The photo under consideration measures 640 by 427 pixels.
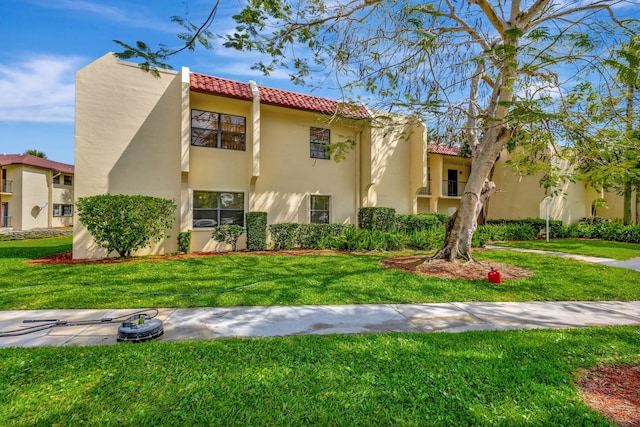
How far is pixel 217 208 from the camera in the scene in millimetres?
12414

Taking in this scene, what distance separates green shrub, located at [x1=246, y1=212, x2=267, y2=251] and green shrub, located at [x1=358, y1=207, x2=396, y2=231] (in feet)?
15.8

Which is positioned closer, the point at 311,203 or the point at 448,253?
the point at 448,253

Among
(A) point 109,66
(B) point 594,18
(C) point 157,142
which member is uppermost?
(A) point 109,66

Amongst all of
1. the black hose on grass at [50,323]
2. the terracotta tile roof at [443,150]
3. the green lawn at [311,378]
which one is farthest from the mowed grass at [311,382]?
the terracotta tile roof at [443,150]

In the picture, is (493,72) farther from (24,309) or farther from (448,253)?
(24,309)

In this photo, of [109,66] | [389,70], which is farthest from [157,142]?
[389,70]

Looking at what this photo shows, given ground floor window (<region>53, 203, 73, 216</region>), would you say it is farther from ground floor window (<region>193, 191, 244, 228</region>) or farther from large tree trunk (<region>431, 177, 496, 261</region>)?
large tree trunk (<region>431, 177, 496, 261</region>)

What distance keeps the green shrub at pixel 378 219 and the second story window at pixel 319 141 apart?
3354mm

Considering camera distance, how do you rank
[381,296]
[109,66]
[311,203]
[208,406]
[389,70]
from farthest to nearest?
[311,203]
[109,66]
[389,70]
[381,296]
[208,406]

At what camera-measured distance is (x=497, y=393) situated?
2.77 meters

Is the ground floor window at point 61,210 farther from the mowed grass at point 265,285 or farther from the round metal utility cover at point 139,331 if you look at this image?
the round metal utility cover at point 139,331

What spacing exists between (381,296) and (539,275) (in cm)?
514

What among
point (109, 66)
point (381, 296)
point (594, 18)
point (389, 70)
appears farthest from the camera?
point (109, 66)

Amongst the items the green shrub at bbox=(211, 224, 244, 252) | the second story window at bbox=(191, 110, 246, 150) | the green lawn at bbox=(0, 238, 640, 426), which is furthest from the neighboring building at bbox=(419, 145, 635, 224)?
the green lawn at bbox=(0, 238, 640, 426)
